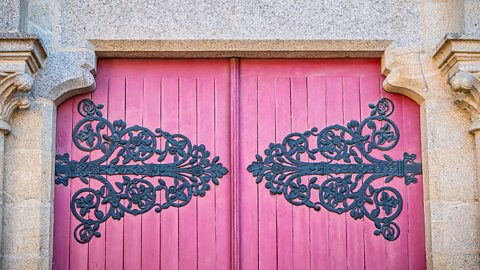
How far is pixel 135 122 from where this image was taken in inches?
191

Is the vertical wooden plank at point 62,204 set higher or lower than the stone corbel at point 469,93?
lower

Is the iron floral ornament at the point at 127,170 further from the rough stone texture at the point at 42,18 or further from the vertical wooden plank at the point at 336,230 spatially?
the vertical wooden plank at the point at 336,230

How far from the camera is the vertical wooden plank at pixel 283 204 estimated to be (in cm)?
475

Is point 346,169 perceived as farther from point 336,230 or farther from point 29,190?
point 29,190

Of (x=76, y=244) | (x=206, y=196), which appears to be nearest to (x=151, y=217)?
(x=206, y=196)

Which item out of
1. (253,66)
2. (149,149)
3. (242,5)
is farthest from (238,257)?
(242,5)

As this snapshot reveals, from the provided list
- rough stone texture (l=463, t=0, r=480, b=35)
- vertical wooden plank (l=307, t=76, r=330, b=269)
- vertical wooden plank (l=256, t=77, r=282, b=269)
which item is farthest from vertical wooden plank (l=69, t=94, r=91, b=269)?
rough stone texture (l=463, t=0, r=480, b=35)

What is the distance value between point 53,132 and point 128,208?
61 centimetres

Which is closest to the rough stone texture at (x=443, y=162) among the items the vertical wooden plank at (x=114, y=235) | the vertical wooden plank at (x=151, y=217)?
the vertical wooden plank at (x=151, y=217)

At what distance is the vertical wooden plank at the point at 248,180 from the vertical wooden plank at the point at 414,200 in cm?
89

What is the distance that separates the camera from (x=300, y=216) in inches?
188

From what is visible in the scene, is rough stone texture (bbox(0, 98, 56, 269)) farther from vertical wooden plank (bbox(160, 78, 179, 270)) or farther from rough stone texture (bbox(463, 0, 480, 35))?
rough stone texture (bbox(463, 0, 480, 35))

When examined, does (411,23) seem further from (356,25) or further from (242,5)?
(242,5)

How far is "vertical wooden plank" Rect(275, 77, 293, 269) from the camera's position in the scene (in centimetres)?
475
